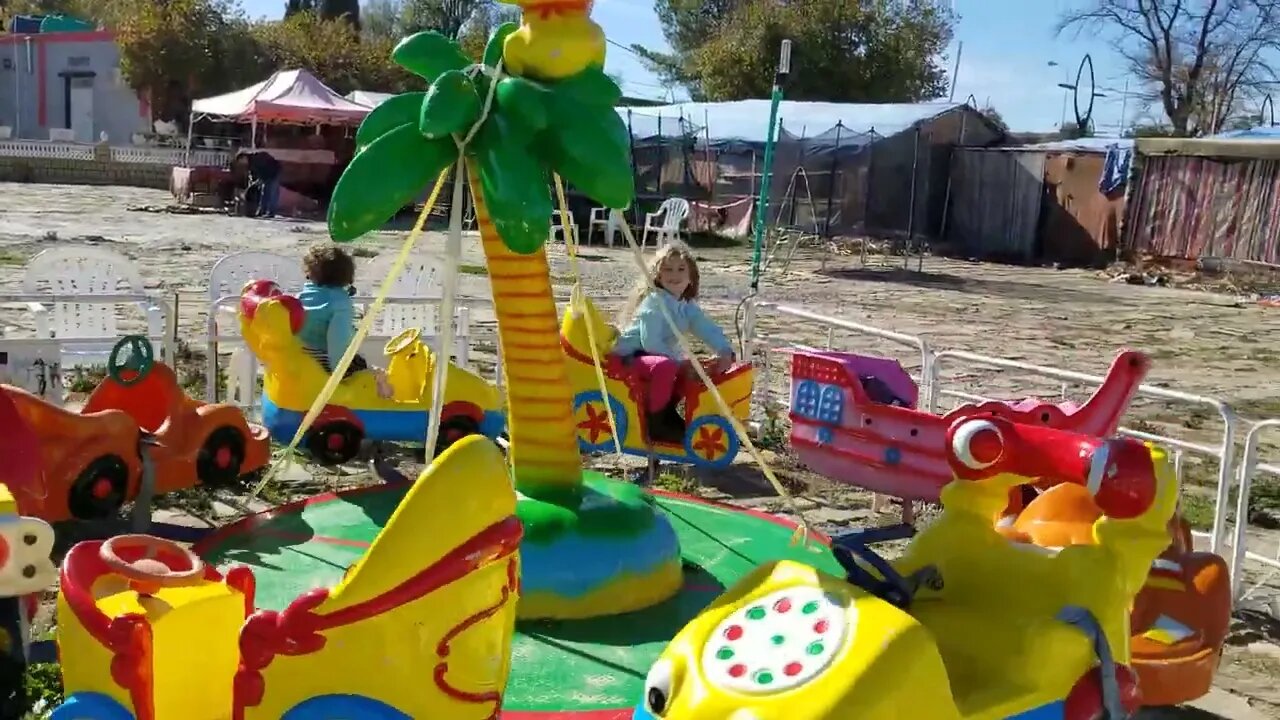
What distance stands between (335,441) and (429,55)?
9.49 feet

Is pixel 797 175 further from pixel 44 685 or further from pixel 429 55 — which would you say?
pixel 44 685

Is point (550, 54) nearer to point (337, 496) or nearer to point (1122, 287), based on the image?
point (337, 496)

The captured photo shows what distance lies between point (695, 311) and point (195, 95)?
35122mm

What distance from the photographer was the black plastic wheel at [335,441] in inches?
269

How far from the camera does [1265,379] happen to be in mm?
12781

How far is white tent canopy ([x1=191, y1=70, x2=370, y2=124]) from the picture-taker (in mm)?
27219

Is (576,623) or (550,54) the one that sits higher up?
(550,54)

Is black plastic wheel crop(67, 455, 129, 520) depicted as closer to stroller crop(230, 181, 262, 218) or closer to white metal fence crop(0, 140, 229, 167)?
stroller crop(230, 181, 262, 218)

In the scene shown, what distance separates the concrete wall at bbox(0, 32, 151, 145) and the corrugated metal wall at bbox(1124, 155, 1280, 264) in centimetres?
3252

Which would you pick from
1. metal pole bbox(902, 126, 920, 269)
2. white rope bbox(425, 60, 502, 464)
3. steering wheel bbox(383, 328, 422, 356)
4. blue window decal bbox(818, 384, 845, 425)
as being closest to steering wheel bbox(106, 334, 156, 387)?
steering wheel bbox(383, 328, 422, 356)

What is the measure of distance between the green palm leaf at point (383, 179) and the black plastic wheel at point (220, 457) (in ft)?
7.49

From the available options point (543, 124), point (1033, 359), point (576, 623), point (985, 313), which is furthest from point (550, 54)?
point (985, 313)

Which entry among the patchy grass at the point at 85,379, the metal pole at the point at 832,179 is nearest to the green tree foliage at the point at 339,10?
the metal pole at the point at 832,179

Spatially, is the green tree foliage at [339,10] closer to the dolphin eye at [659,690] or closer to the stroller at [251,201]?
the stroller at [251,201]
